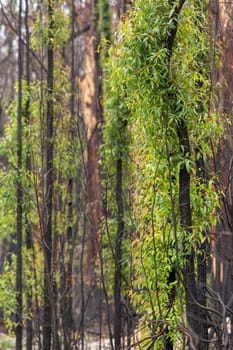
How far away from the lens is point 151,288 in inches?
367

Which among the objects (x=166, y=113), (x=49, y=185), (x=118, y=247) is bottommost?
(x=118, y=247)

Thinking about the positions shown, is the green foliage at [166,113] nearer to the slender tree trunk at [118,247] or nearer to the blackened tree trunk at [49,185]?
the blackened tree trunk at [49,185]

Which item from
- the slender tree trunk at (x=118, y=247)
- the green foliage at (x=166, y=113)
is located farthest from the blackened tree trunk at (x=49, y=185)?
the green foliage at (x=166, y=113)

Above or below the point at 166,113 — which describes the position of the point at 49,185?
above

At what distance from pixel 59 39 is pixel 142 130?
20.6 ft

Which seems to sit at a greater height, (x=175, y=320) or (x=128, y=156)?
(x=128, y=156)

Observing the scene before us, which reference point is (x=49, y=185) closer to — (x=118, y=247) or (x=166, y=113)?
(x=118, y=247)

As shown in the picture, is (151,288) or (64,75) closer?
(151,288)

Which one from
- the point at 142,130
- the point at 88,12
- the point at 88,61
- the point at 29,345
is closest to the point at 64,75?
the point at 29,345

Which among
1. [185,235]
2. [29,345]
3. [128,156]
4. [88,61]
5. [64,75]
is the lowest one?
[29,345]

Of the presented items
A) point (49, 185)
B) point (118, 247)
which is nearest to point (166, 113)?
point (49, 185)

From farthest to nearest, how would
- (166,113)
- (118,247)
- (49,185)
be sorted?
(118,247)
(49,185)
(166,113)

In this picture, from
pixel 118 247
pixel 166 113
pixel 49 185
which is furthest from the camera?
pixel 118 247

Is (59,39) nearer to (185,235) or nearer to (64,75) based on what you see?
(64,75)
